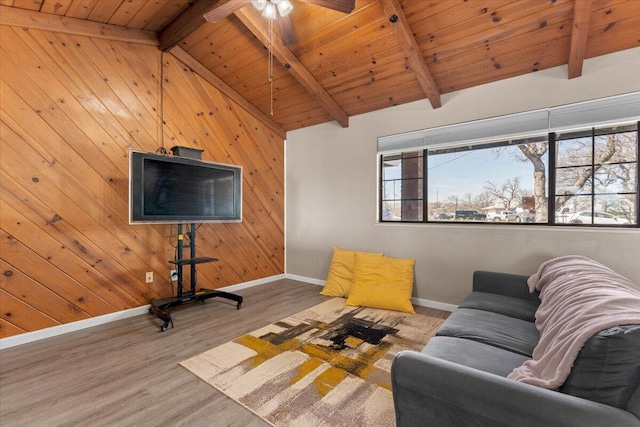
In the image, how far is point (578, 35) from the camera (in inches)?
90.6

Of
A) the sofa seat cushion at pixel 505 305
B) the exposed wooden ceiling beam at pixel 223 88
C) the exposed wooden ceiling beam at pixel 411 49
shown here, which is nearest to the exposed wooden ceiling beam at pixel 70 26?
the exposed wooden ceiling beam at pixel 223 88

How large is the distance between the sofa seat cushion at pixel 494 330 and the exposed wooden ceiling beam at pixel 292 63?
2.90 m

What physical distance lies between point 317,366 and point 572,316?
1.56 meters

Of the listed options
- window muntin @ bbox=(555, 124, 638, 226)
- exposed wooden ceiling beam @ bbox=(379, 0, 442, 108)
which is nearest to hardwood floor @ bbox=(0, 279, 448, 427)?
window muntin @ bbox=(555, 124, 638, 226)

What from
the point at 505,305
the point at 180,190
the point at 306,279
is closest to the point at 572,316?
the point at 505,305

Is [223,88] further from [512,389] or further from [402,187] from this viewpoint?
[512,389]

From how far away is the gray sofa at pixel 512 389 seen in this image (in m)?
0.89

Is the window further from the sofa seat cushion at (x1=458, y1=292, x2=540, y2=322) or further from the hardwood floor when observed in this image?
the hardwood floor

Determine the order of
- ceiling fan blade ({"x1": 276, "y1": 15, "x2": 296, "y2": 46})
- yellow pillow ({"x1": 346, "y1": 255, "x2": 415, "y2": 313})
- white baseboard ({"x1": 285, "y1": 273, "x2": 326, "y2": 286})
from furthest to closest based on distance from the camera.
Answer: white baseboard ({"x1": 285, "y1": 273, "x2": 326, "y2": 286}), yellow pillow ({"x1": 346, "y1": 255, "x2": 415, "y2": 313}), ceiling fan blade ({"x1": 276, "y1": 15, "x2": 296, "y2": 46})

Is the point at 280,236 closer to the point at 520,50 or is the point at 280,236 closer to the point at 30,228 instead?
the point at 30,228

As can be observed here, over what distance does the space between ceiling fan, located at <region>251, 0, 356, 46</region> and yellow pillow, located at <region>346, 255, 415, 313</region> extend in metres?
2.56

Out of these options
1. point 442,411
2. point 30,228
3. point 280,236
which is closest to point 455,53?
point 442,411

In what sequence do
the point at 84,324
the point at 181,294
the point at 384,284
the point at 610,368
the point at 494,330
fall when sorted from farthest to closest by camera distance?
the point at 384,284 → the point at 181,294 → the point at 84,324 → the point at 494,330 → the point at 610,368

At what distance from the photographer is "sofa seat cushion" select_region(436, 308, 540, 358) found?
1.65 m
